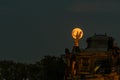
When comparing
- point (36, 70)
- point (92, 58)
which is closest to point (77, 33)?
point (92, 58)

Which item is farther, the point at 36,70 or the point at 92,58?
the point at 36,70

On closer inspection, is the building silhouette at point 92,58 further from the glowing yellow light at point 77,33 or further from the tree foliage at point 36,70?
the tree foliage at point 36,70

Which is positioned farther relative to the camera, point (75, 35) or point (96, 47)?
point (96, 47)

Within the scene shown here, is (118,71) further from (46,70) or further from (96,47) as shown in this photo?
(46,70)

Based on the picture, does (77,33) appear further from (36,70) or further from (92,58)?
(36,70)

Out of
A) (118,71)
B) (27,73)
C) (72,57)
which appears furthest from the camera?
(27,73)

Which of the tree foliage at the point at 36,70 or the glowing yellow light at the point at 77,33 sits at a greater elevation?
the glowing yellow light at the point at 77,33

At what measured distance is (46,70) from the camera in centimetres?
11575

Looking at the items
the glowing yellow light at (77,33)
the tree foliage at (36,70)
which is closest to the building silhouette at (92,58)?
the glowing yellow light at (77,33)

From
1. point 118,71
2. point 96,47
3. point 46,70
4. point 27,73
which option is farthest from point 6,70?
point 118,71

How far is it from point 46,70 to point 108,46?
3421 centimetres

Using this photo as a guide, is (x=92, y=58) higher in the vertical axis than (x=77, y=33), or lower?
lower

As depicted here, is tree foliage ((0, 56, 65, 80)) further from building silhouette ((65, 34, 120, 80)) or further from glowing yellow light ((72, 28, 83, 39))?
glowing yellow light ((72, 28, 83, 39))

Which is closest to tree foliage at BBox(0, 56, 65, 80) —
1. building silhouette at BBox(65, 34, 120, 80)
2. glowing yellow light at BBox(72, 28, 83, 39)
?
building silhouette at BBox(65, 34, 120, 80)
